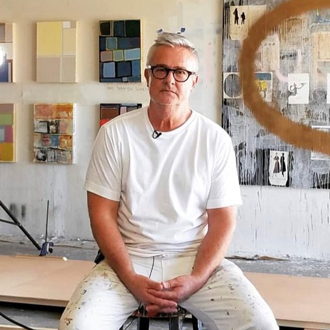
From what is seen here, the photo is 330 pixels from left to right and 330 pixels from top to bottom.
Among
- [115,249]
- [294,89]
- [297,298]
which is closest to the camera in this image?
[115,249]

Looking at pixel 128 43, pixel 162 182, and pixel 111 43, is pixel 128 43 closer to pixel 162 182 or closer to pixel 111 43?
pixel 111 43

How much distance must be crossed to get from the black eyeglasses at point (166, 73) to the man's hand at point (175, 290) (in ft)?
2.22

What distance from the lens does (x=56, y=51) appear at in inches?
156

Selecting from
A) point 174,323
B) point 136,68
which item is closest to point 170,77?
point 174,323

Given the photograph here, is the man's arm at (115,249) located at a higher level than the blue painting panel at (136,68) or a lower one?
lower

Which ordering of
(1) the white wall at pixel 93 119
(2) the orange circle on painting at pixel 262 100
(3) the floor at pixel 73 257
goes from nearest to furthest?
(3) the floor at pixel 73 257 < (2) the orange circle on painting at pixel 262 100 < (1) the white wall at pixel 93 119

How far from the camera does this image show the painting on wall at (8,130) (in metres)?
4.07

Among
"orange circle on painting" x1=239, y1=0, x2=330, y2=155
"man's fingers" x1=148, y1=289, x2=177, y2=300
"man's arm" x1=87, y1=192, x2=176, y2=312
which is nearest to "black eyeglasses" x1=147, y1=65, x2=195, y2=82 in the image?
"man's arm" x1=87, y1=192, x2=176, y2=312

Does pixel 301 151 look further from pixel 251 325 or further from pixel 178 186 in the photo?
pixel 251 325

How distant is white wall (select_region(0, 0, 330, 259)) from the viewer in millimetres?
3680

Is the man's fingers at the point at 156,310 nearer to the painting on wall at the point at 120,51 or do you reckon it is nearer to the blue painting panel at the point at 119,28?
the painting on wall at the point at 120,51

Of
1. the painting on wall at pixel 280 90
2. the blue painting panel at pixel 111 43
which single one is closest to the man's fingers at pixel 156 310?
the painting on wall at pixel 280 90

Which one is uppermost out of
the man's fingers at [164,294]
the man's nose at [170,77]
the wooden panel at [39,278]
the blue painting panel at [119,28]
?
the blue painting panel at [119,28]

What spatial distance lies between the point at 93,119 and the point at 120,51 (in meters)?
0.53
